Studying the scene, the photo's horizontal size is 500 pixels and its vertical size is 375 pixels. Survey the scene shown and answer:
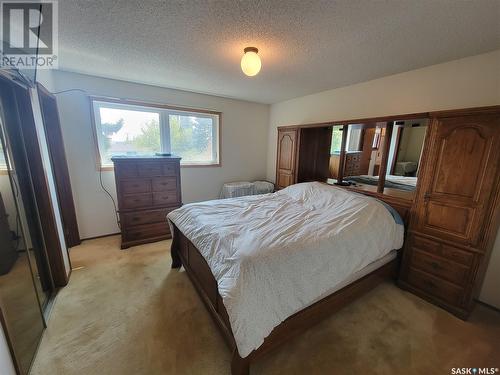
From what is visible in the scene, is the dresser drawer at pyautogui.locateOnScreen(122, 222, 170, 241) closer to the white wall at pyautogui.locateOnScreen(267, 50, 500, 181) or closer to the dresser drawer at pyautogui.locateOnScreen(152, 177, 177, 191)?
the dresser drawer at pyautogui.locateOnScreen(152, 177, 177, 191)

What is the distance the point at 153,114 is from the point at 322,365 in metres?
3.71

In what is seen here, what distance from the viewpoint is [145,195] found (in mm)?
2891

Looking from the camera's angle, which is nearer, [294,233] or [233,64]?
[294,233]

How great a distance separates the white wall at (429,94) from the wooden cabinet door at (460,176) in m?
0.43

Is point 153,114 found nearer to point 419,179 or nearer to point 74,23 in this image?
point 74,23

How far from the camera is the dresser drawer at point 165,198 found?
2979 mm

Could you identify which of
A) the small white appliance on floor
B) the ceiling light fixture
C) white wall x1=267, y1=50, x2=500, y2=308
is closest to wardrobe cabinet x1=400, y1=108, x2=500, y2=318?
white wall x1=267, y1=50, x2=500, y2=308

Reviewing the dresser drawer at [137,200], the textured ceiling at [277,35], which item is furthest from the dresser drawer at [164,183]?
the textured ceiling at [277,35]

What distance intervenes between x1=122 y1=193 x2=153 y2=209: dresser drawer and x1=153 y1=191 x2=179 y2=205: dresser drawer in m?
0.07

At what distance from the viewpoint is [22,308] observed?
1.37m

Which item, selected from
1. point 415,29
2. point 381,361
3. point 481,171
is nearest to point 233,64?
point 415,29

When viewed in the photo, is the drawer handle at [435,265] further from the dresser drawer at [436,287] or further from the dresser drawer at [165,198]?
the dresser drawer at [165,198]

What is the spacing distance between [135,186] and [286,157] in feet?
7.82

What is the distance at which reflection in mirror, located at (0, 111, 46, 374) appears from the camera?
1.22 meters
